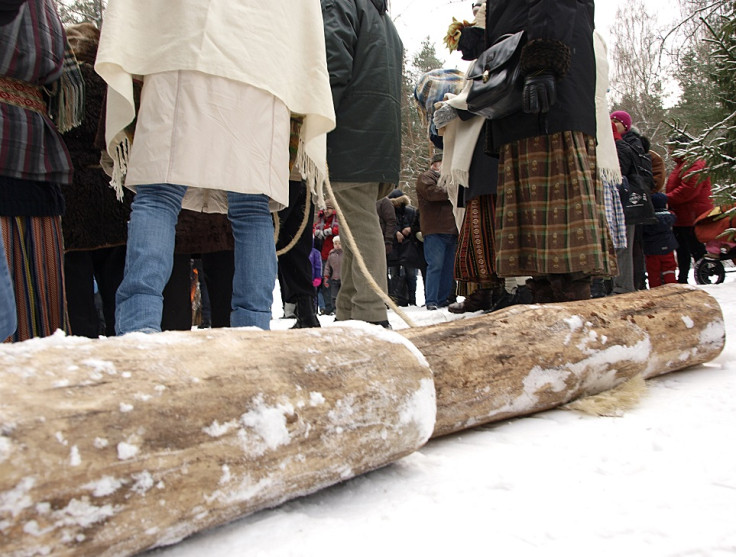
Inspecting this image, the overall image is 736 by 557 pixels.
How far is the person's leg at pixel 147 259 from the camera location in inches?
59.3

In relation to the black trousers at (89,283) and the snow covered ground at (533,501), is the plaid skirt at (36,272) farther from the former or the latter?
the snow covered ground at (533,501)

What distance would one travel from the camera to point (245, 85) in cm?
173

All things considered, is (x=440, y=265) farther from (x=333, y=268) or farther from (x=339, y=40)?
(x=339, y=40)

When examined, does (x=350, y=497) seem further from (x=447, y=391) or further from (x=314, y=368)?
(x=447, y=391)

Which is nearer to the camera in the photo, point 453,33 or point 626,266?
point 453,33

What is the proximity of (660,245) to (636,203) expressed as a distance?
1018 mm

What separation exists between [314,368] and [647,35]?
25.4 meters

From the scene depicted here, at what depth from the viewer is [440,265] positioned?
6062 mm

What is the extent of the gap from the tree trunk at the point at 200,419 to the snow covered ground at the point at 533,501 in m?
0.05

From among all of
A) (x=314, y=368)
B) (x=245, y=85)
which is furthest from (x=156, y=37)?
(x=314, y=368)

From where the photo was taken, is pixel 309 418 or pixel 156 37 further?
pixel 156 37

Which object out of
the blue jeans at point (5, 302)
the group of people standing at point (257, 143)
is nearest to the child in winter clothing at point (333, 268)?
the group of people standing at point (257, 143)

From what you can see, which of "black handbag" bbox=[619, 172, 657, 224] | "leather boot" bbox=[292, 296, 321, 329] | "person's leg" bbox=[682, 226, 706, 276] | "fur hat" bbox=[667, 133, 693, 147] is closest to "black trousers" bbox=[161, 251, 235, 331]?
"leather boot" bbox=[292, 296, 321, 329]

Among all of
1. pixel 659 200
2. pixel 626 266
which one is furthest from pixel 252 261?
pixel 659 200
